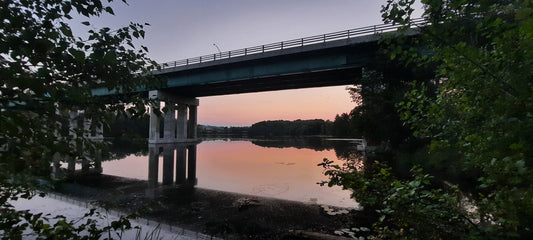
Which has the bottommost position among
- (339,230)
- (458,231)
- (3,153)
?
(339,230)

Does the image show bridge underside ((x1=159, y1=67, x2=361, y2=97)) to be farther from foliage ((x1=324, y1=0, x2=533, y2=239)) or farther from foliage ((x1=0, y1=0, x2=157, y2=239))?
foliage ((x1=0, y1=0, x2=157, y2=239))

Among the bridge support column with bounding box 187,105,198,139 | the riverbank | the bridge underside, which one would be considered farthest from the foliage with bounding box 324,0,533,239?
the bridge support column with bounding box 187,105,198,139

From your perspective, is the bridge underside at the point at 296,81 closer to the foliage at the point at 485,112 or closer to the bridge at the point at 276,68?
the bridge at the point at 276,68

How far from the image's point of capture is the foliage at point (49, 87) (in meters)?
1.56

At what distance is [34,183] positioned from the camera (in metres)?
2.53

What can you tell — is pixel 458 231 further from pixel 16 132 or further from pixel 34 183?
pixel 34 183

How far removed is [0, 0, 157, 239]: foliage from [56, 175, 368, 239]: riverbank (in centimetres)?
384

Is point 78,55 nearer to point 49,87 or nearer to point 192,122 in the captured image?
point 49,87

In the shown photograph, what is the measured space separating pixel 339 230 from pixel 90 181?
47.2 feet

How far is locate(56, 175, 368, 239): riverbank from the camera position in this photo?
7.69 m

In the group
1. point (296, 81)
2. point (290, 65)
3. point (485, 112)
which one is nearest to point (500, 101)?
point (485, 112)

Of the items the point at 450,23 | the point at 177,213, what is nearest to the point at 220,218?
the point at 177,213

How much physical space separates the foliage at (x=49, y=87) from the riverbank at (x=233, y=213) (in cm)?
384

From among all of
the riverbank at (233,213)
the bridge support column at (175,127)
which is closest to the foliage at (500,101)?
the riverbank at (233,213)
